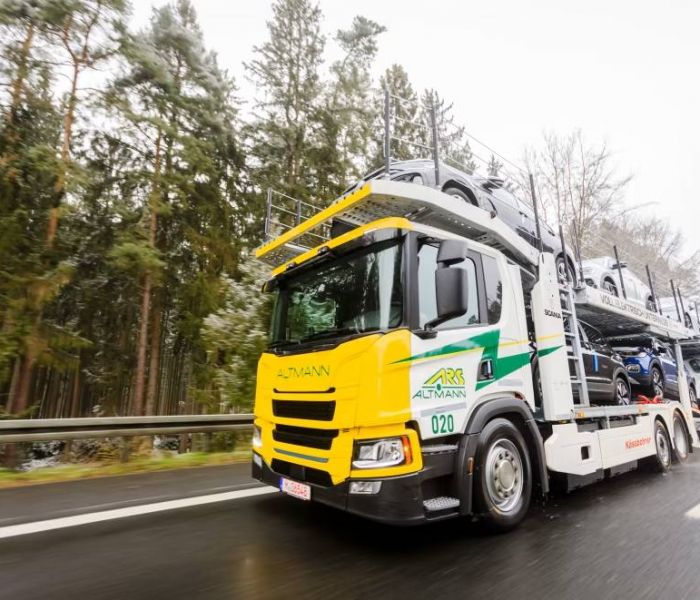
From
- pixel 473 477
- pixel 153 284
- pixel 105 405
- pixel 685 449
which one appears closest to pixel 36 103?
pixel 153 284

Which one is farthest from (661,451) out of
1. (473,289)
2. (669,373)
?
(473,289)

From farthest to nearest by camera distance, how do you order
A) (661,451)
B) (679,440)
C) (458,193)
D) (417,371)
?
(679,440) < (661,451) < (458,193) < (417,371)

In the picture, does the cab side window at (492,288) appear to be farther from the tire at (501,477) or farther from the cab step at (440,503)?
the cab step at (440,503)

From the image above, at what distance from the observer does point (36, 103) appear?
11.2 meters

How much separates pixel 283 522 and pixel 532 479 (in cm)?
219

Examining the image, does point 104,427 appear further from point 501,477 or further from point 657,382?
point 657,382

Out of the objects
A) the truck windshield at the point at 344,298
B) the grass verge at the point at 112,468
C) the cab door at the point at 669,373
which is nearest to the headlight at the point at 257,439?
the truck windshield at the point at 344,298

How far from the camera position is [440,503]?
3.10m

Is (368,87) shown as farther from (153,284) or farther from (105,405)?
(105,405)

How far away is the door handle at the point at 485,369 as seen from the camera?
12.0 feet

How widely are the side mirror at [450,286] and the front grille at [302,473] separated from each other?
51.2 inches

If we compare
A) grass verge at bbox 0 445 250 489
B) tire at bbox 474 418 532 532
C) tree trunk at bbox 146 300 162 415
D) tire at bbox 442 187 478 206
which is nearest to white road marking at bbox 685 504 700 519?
tire at bbox 474 418 532 532

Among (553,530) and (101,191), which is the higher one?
(101,191)

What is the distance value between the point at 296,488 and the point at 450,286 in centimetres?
190
